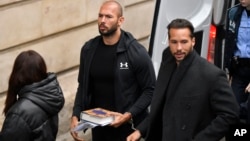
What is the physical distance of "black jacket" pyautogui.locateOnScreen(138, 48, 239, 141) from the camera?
5.33 meters

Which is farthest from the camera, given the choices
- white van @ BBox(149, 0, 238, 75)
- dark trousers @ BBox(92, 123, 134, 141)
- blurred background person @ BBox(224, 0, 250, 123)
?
white van @ BBox(149, 0, 238, 75)

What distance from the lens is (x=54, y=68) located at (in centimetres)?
915

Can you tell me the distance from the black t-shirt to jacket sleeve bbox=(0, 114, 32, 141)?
42.9 inches

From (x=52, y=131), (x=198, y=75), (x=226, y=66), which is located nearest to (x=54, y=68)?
(x=226, y=66)

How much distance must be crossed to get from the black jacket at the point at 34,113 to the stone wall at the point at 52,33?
276 cm

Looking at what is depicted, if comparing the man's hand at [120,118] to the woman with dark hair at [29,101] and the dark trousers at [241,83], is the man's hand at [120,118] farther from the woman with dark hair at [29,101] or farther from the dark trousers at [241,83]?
the dark trousers at [241,83]

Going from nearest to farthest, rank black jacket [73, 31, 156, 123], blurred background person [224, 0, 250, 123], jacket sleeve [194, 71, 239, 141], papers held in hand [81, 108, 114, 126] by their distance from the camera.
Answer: jacket sleeve [194, 71, 239, 141], papers held in hand [81, 108, 114, 126], black jacket [73, 31, 156, 123], blurred background person [224, 0, 250, 123]

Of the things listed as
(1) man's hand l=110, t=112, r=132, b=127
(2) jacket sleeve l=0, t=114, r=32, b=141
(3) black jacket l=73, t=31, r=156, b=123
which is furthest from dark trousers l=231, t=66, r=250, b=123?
(2) jacket sleeve l=0, t=114, r=32, b=141

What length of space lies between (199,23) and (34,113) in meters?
3.00

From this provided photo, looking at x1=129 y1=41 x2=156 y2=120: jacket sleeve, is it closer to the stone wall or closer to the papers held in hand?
the papers held in hand

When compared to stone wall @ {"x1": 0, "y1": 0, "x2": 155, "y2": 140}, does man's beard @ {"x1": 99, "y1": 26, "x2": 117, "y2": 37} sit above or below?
above

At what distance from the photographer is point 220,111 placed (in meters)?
5.33

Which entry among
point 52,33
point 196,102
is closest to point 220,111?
point 196,102

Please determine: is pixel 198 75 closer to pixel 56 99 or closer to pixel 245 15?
pixel 56 99
